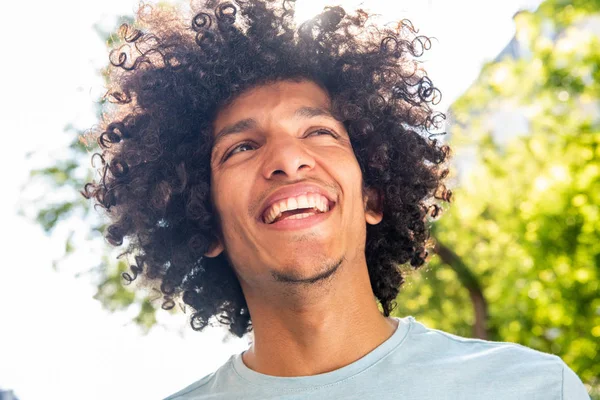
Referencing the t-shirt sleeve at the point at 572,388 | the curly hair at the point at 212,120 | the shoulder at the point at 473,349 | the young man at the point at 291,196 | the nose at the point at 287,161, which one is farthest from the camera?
the curly hair at the point at 212,120

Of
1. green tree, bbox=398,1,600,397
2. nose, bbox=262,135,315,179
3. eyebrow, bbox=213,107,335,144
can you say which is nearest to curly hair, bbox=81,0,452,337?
eyebrow, bbox=213,107,335,144

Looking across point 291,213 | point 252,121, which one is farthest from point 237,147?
point 291,213

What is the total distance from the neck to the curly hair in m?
0.67

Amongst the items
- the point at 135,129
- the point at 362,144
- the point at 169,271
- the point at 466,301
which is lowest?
the point at 466,301

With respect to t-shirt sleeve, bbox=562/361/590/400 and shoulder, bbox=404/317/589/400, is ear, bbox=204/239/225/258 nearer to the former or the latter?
shoulder, bbox=404/317/589/400

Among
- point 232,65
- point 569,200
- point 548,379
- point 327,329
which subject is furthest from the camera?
point 569,200

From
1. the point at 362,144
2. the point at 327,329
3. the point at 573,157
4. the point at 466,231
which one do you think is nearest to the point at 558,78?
the point at 573,157

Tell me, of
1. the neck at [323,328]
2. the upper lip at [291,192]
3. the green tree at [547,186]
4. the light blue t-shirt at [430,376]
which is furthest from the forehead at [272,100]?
the green tree at [547,186]

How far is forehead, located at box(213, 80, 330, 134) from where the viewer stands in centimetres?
341

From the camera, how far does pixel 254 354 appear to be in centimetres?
331

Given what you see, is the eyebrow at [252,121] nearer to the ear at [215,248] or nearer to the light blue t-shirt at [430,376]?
the ear at [215,248]

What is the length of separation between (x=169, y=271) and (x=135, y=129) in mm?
A: 765

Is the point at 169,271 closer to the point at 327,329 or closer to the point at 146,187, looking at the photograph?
the point at 146,187

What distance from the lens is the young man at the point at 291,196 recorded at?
3012 millimetres
